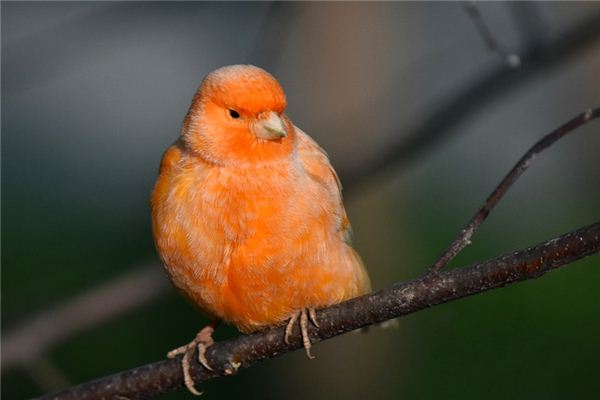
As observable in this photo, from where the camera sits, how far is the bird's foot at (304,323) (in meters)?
3.83

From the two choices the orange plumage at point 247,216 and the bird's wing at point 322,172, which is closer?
the orange plumage at point 247,216

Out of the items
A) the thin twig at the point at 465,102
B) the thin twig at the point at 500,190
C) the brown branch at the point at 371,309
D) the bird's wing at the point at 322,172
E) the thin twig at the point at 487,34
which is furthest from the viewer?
the thin twig at the point at 465,102

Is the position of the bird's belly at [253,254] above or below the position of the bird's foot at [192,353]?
above

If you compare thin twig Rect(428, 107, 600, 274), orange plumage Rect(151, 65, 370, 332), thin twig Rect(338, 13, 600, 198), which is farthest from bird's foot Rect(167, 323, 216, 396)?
thin twig Rect(338, 13, 600, 198)

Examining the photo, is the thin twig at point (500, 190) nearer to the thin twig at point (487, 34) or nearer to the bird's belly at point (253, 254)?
the bird's belly at point (253, 254)

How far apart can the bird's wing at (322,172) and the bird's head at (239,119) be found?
135 mm

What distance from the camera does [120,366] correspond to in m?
7.30

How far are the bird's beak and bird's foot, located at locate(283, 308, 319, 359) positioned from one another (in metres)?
0.69

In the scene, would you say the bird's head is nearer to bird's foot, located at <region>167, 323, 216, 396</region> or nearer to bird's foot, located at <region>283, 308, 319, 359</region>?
bird's foot, located at <region>283, 308, 319, 359</region>

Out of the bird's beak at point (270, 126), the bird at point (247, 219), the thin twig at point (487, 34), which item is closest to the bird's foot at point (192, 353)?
the bird at point (247, 219)

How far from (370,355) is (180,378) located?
337cm

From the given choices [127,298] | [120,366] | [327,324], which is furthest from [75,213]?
[327,324]

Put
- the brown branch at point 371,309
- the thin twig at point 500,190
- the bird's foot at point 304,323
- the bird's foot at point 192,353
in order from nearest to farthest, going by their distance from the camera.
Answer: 1. the brown branch at point 371,309
2. the thin twig at point 500,190
3. the bird's foot at point 304,323
4. the bird's foot at point 192,353

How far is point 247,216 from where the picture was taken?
3965 millimetres
